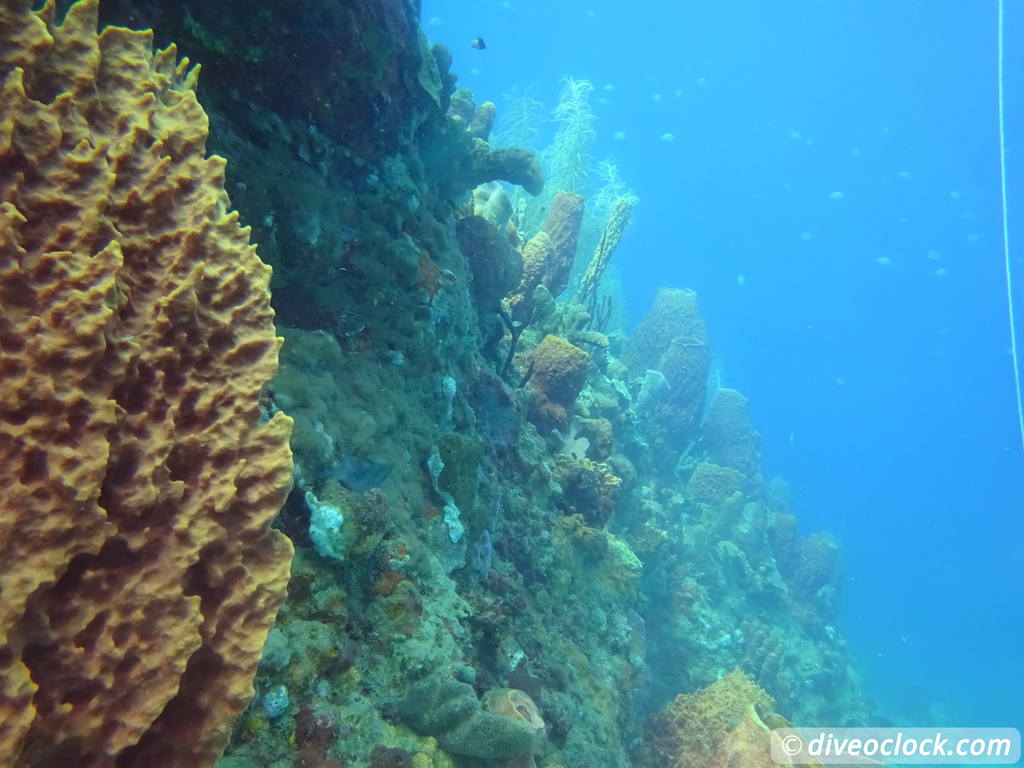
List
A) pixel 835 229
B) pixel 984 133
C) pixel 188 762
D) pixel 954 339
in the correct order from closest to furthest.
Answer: pixel 188 762, pixel 984 133, pixel 954 339, pixel 835 229

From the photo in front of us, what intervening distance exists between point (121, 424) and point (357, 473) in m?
2.01

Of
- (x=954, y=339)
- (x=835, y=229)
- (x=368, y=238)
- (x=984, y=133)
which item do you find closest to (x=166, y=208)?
(x=368, y=238)

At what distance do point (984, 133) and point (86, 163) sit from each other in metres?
133

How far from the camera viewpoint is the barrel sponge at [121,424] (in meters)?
1.54

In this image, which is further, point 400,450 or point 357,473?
point 400,450

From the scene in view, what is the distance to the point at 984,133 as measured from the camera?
95688mm

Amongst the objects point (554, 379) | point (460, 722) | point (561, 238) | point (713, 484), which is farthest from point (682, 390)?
point (460, 722)

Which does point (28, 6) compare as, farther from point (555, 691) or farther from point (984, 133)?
point (984, 133)

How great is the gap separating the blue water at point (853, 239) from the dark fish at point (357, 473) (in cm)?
4554

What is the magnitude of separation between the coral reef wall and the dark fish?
18 mm

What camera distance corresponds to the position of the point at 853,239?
425ft

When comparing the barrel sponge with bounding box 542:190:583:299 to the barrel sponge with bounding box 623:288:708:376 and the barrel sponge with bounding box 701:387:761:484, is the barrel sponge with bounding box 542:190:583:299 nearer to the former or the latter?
the barrel sponge with bounding box 623:288:708:376

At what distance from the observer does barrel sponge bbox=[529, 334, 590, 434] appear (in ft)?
27.1

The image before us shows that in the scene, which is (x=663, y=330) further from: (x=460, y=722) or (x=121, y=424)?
(x=121, y=424)
